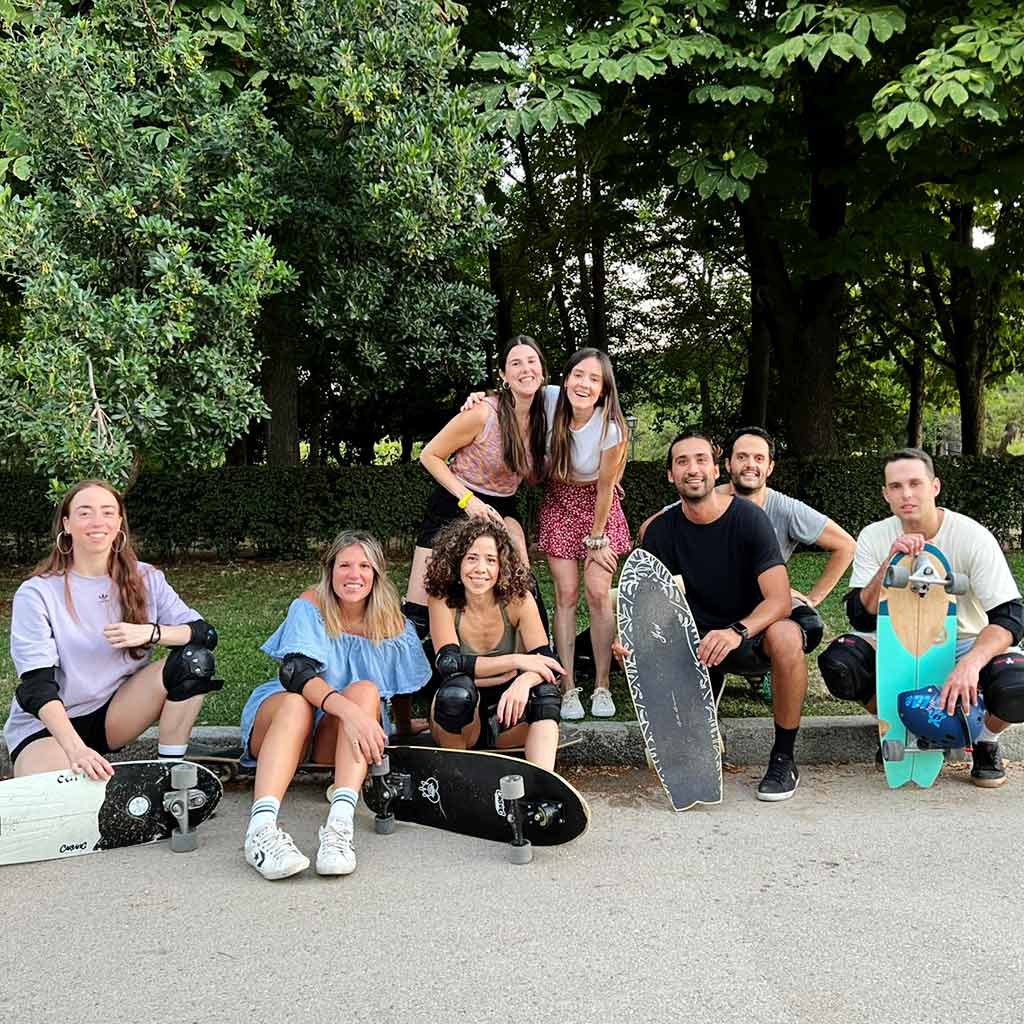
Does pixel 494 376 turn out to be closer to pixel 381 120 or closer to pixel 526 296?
pixel 526 296

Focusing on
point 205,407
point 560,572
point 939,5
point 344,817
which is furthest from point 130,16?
point 939,5

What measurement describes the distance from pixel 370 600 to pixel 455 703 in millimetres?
589

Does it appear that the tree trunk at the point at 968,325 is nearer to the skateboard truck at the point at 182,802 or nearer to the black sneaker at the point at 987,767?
the black sneaker at the point at 987,767

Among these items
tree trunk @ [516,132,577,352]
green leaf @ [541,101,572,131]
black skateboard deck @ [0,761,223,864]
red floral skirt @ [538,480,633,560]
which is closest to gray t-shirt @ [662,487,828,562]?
red floral skirt @ [538,480,633,560]

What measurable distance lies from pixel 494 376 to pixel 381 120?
10.8m

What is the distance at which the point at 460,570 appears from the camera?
407 cm

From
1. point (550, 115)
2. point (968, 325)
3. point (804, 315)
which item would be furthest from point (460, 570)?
point (968, 325)

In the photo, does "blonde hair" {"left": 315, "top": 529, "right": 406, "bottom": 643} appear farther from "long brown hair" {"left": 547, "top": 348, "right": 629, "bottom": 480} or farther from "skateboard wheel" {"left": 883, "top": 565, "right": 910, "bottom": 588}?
"skateboard wheel" {"left": 883, "top": 565, "right": 910, "bottom": 588}

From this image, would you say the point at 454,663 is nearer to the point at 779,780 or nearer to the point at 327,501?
the point at 779,780

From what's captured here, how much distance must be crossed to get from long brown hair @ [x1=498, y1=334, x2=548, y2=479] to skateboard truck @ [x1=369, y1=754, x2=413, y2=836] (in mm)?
1675

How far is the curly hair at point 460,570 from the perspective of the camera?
4.07 m

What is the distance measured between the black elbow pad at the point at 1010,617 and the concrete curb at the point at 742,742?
2.36 ft

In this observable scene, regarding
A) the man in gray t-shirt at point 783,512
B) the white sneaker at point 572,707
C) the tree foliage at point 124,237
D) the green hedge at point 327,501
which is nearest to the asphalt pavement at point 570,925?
the white sneaker at point 572,707

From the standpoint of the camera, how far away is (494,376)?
17.0m
